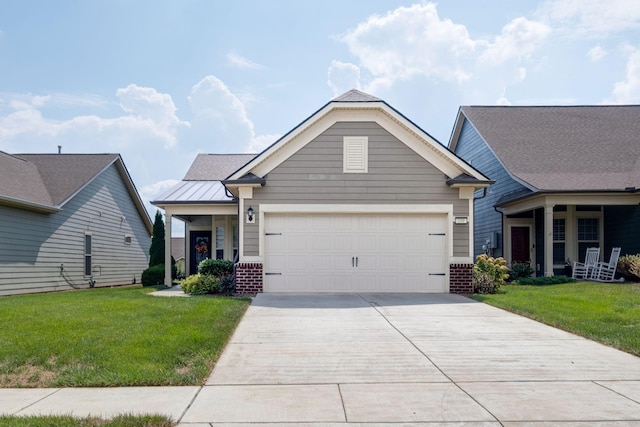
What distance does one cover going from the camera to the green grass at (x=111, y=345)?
5.80 m

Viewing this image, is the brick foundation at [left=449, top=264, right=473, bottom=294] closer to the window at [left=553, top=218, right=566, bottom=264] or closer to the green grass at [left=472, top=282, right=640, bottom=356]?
the green grass at [left=472, top=282, right=640, bottom=356]

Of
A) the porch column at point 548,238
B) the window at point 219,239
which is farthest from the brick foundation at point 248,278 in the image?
the porch column at point 548,238

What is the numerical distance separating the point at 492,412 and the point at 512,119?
18.1m

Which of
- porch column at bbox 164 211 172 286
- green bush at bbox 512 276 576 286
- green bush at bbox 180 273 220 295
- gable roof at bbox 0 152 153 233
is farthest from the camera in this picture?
porch column at bbox 164 211 172 286

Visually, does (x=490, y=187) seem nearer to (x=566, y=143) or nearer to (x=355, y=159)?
(x=566, y=143)

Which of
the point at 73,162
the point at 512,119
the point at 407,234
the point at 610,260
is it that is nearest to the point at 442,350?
the point at 407,234

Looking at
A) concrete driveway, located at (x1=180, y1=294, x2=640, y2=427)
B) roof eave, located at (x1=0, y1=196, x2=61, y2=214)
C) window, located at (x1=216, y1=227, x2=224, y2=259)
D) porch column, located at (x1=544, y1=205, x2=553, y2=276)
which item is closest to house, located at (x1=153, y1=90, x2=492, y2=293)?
concrete driveway, located at (x1=180, y1=294, x2=640, y2=427)

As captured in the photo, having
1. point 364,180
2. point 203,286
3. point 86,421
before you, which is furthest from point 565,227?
point 86,421

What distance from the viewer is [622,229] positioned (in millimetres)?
16625

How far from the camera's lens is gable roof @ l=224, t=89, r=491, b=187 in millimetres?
13133

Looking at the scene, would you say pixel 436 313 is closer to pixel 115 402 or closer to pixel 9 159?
pixel 115 402

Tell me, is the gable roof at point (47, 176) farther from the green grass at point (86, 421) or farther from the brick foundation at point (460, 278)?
the brick foundation at point (460, 278)

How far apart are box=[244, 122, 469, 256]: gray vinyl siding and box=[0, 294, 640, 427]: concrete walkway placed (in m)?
→ 4.78

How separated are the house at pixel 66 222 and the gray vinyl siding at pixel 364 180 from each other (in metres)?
7.64
